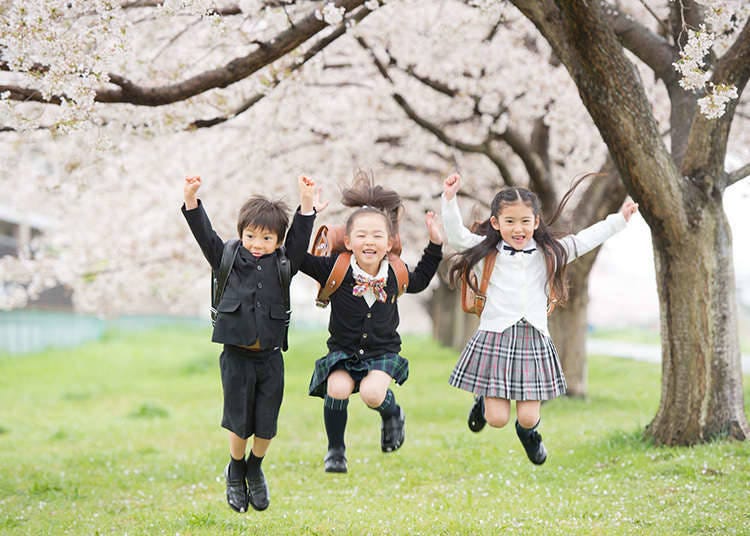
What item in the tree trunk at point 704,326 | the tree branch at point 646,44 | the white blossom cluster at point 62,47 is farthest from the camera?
the tree branch at point 646,44

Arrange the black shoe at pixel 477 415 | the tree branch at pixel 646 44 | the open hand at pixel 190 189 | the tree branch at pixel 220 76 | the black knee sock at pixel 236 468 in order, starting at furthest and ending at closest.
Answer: the tree branch at pixel 646 44, the tree branch at pixel 220 76, the black shoe at pixel 477 415, the black knee sock at pixel 236 468, the open hand at pixel 190 189

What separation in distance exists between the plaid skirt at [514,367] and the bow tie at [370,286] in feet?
2.57

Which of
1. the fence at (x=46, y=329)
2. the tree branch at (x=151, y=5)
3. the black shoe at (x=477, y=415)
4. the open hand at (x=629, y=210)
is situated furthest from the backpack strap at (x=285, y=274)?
the fence at (x=46, y=329)

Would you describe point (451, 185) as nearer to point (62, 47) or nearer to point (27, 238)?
point (62, 47)

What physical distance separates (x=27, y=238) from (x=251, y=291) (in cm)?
3786

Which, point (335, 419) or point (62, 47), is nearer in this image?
point (335, 419)

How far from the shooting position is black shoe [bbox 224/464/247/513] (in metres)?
6.00

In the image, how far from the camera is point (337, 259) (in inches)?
241

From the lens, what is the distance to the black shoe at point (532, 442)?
252 inches

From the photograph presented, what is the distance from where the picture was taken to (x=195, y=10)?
665cm

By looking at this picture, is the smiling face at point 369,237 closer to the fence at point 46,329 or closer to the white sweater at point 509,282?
the white sweater at point 509,282

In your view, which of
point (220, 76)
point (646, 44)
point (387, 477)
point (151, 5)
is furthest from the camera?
point (646, 44)

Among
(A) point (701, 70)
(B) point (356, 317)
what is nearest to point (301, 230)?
(B) point (356, 317)

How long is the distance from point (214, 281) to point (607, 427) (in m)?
6.86
